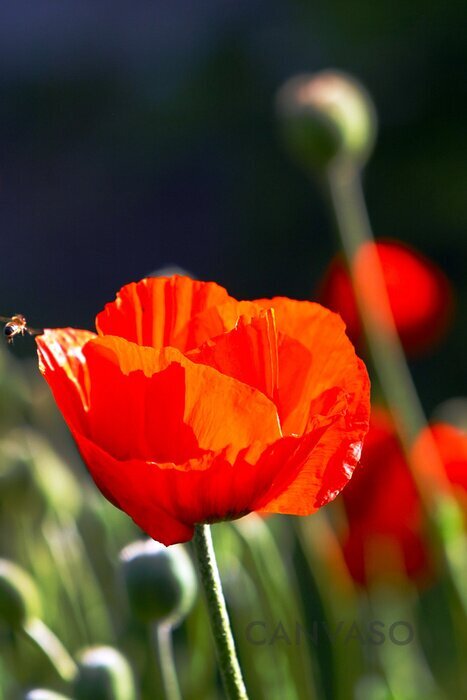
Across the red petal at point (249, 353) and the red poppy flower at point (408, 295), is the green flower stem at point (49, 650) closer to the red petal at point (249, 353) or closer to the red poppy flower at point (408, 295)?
the red petal at point (249, 353)

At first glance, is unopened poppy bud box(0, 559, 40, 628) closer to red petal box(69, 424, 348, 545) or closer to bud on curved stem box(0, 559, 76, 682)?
bud on curved stem box(0, 559, 76, 682)

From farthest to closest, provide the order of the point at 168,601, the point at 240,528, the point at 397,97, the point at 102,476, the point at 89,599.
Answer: the point at 397,97, the point at 89,599, the point at 240,528, the point at 168,601, the point at 102,476

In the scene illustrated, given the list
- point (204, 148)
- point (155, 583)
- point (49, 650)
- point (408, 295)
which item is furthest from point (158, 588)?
point (204, 148)

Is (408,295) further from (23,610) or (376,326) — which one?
(23,610)

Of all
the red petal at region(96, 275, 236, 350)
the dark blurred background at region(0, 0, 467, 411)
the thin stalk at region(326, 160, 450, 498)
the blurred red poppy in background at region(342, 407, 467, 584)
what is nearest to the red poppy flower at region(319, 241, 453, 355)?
the thin stalk at region(326, 160, 450, 498)

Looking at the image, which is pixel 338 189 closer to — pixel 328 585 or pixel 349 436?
pixel 328 585

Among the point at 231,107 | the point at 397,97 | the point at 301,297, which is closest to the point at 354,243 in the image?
the point at 301,297

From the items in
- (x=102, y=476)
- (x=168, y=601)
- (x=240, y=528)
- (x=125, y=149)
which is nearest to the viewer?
(x=102, y=476)
